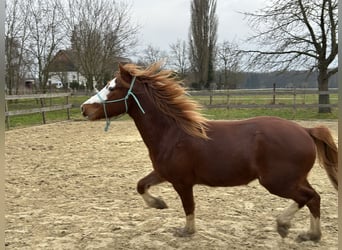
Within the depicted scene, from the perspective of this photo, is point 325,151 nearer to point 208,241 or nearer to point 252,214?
point 252,214

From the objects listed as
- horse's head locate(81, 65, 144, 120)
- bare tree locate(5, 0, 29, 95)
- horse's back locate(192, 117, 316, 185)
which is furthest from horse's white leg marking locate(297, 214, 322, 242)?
bare tree locate(5, 0, 29, 95)

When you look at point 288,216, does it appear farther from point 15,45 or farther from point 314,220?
point 15,45

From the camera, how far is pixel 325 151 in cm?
334

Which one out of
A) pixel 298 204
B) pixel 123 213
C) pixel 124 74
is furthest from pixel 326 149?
pixel 123 213

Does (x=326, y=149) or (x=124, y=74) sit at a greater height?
(x=124, y=74)

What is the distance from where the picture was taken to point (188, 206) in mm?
3371

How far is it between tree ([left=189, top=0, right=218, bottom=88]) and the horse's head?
28.0 m

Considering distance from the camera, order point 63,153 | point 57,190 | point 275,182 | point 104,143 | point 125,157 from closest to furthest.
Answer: point 275,182 < point 57,190 < point 125,157 < point 63,153 < point 104,143

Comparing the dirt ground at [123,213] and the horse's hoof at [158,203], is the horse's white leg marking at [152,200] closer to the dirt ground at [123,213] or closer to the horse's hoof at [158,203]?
the horse's hoof at [158,203]

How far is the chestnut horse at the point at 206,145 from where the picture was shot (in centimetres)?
310

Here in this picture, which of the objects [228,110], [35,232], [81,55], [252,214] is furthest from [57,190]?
[81,55]

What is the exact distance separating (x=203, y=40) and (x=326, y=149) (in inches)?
1161

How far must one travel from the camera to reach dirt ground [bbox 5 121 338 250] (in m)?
3.30

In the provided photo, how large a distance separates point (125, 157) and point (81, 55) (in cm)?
1544
